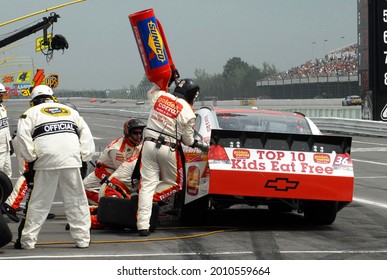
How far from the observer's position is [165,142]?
10336 mm

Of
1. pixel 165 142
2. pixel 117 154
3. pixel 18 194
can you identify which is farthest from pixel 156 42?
pixel 18 194

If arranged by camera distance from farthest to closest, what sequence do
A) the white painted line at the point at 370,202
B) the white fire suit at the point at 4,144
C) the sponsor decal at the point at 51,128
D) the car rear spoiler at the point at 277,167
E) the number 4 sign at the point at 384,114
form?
the number 4 sign at the point at 384,114 < the white painted line at the point at 370,202 < the white fire suit at the point at 4,144 < the car rear spoiler at the point at 277,167 < the sponsor decal at the point at 51,128

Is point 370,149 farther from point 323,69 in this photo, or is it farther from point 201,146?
point 323,69

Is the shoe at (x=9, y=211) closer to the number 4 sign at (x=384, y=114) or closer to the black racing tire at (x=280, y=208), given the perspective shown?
the black racing tire at (x=280, y=208)

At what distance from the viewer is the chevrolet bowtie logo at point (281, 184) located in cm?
1027

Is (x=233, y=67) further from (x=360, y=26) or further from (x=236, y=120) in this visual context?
(x=236, y=120)

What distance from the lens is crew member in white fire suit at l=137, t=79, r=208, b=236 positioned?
1029 centimetres

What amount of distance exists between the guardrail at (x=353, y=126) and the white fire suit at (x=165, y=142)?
87.5 ft

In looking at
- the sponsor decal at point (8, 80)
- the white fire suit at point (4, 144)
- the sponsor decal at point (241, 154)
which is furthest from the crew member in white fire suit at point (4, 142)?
the sponsor decal at point (8, 80)

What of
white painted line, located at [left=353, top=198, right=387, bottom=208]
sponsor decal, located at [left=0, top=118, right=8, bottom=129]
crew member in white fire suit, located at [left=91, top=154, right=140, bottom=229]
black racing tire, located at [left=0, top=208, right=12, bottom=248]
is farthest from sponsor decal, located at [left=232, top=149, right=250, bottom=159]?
sponsor decal, located at [left=0, top=118, right=8, bottom=129]

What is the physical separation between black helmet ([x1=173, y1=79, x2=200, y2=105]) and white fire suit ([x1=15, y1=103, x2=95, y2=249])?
1.75m

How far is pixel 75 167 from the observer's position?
30.2 feet

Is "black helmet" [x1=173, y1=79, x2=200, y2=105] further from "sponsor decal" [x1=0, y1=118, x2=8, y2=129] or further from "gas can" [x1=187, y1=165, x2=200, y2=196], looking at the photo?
"sponsor decal" [x1=0, y1=118, x2=8, y2=129]

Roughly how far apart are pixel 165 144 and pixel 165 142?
0.02m
